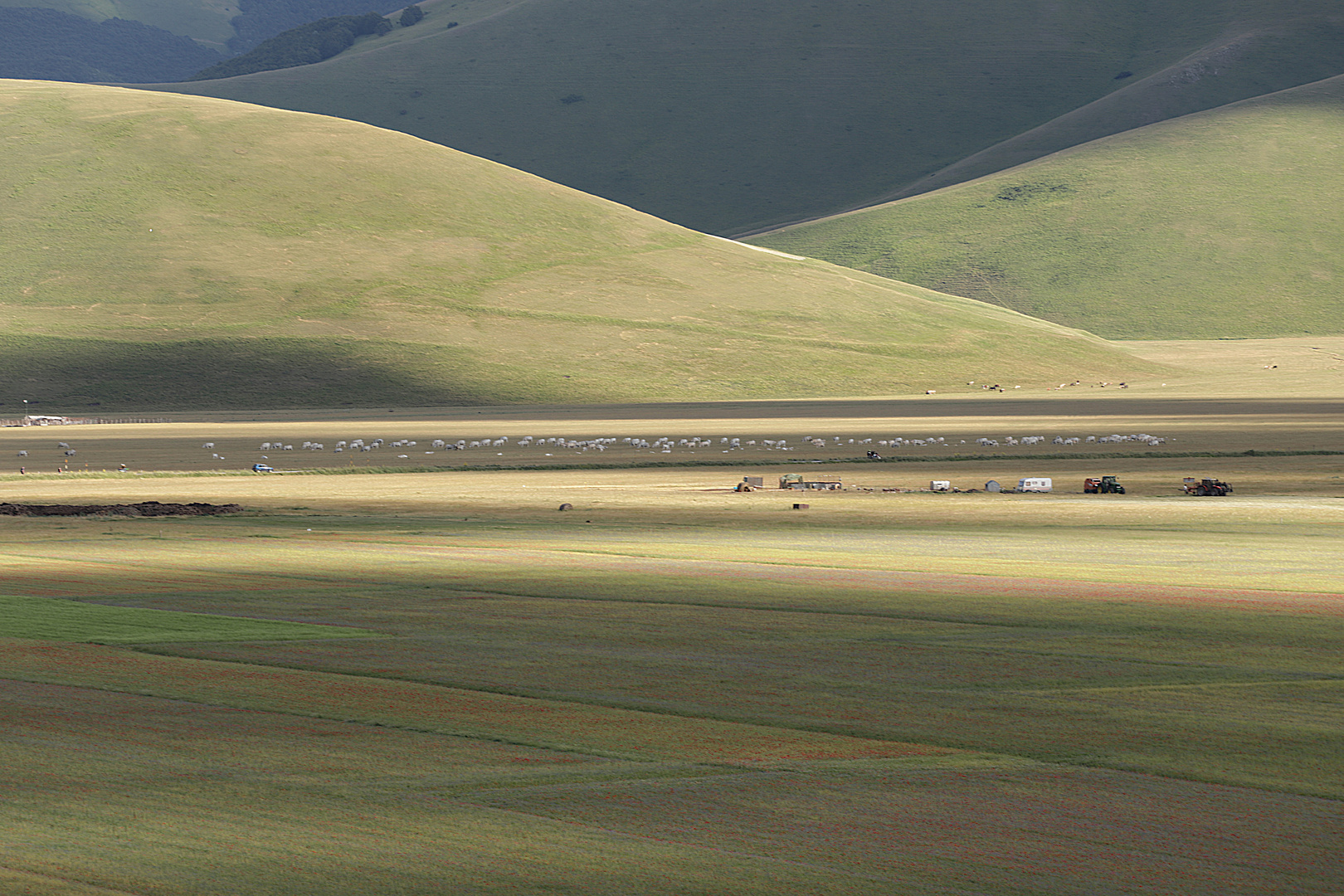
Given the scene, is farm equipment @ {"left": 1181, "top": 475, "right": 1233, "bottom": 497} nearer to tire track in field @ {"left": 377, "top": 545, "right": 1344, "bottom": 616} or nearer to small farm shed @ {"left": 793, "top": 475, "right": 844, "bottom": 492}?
small farm shed @ {"left": 793, "top": 475, "right": 844, "bottom": 492}

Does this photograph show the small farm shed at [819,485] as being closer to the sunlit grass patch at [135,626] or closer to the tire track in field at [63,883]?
the sunlit grass patch at [135,626]

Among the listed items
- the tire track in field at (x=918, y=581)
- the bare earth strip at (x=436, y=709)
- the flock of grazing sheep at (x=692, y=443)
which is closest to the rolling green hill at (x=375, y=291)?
the flock of grazing sheep at (x=692, y=443)

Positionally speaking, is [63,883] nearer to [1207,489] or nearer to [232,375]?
[1207,489]

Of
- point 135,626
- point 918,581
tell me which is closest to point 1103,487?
point 918,581

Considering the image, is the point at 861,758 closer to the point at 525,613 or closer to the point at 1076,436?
the point at 525,613

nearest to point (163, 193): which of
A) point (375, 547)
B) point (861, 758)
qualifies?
point (375, 547)
